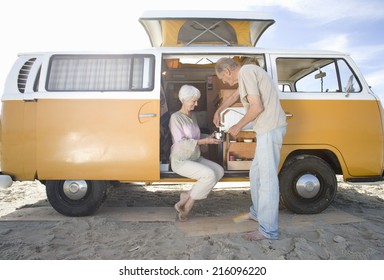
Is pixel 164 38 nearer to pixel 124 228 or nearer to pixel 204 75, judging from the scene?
pixel 204 75

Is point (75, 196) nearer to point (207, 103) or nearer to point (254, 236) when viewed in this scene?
point (254, 236)

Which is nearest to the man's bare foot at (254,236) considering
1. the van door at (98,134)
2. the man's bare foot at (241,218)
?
the man's bare foot at (241,218)

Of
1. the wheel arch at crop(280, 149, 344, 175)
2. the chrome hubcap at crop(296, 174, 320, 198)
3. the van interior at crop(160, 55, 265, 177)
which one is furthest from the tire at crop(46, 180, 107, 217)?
the chrome hubcap at crop(296, 174, 320, 198)

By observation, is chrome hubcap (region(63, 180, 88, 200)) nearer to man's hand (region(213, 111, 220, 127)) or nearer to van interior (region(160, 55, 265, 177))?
van interior (region(160, 55, 265, 177))

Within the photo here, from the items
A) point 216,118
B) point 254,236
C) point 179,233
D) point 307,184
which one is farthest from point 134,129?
point 307,184

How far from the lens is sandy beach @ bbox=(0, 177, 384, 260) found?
2824 mm

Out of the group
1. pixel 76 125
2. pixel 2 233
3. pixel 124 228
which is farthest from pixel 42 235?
pixel 76 125

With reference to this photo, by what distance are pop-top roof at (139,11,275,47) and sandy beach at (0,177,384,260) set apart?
8.56ft

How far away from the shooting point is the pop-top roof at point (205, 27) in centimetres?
437

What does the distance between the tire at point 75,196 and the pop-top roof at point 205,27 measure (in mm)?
2371

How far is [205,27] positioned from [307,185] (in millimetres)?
2845

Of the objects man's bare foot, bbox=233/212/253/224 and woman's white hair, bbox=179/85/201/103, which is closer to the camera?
woman's white hair, bbox=179/85/201/103

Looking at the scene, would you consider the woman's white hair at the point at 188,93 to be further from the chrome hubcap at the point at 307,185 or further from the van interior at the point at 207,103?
the chrome hubcap at the point at 307,185

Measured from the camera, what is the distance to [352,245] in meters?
3.02
